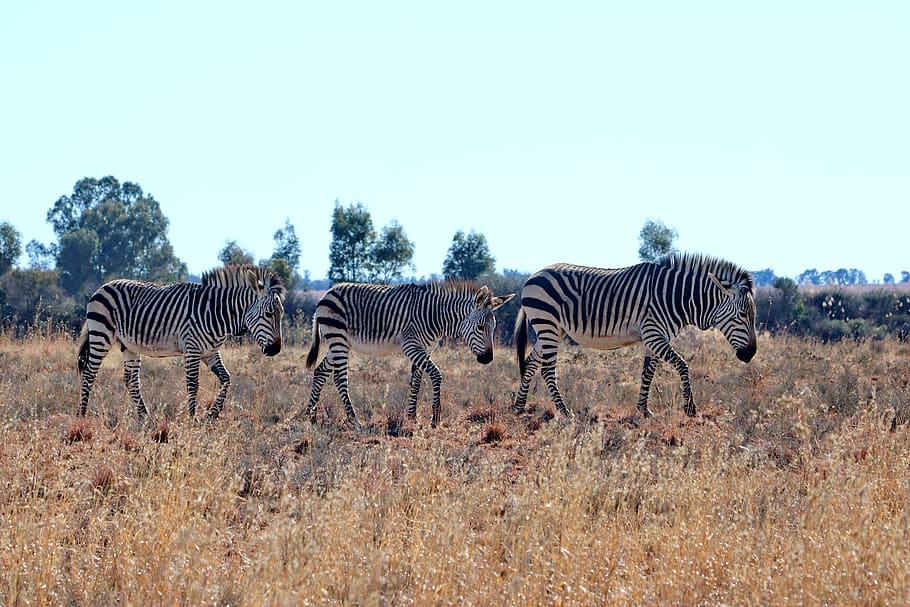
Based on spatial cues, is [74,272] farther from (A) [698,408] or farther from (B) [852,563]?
(B) [852,563]

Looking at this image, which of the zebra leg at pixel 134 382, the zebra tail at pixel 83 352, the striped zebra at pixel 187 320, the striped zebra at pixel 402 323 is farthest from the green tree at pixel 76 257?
the striped zebra at pixel 402 323

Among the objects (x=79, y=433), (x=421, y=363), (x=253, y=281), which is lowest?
(x=79, y=433)

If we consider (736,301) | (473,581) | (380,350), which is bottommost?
(473,581)

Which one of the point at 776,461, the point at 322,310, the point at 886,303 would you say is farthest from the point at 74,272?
the point at 776,461

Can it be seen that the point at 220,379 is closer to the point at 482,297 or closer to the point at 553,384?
the point at 482,297

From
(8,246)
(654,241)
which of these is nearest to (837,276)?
(654,241)

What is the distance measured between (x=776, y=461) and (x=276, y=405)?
677 centimetres

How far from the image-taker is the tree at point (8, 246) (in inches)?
1726

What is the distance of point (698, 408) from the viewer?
12.8 m

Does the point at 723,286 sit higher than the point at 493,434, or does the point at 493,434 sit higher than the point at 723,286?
the point at 723,286

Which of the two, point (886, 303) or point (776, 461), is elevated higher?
point (886, 303)

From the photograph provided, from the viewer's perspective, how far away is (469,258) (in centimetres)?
3938

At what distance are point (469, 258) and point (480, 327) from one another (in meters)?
26.9

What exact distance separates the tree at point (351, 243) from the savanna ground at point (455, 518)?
3050 centimetres
